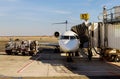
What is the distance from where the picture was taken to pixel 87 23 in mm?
40750

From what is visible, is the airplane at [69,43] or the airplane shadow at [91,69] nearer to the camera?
the airplane shadow at [91,69]

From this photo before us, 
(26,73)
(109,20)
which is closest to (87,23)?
(109,20)

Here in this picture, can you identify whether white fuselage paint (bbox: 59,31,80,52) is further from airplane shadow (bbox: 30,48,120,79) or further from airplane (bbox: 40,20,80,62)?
airplane shadow (bbox: 30,48,120,79)

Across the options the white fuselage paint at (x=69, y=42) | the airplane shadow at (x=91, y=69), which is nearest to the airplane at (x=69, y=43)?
the white fuselage paint at (x=69, y=42)

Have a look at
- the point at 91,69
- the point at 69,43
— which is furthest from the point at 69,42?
the point at 91,69

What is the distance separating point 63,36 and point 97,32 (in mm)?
4296

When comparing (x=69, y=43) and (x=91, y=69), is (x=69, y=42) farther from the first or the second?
(x=91, y=69)

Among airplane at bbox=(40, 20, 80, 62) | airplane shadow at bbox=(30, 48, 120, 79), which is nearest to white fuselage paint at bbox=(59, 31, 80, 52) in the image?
airplane at bbox=(40, 20, 80, 62)

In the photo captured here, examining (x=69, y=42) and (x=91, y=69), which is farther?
(x=69, y=42)

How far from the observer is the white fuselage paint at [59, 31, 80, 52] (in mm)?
35219

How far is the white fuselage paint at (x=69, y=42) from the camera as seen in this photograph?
3522 cm

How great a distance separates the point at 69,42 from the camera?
117 feet

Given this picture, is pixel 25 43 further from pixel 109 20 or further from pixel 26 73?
pixel 26 73

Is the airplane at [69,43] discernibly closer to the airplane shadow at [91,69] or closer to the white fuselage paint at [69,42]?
the white fuselage paint at [69,42]
